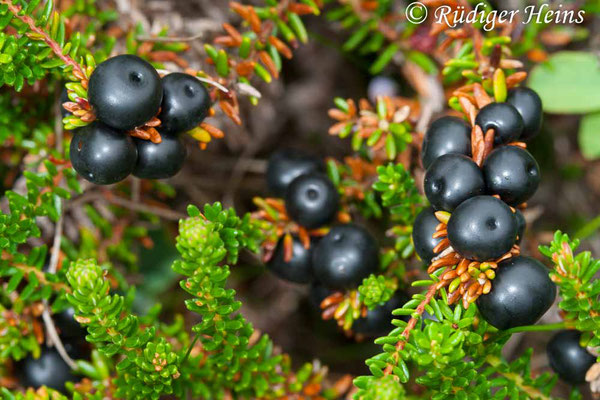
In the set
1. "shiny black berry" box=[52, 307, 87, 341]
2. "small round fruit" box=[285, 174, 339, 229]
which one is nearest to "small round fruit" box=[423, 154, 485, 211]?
"small round fruit" box=[285, 174, 339, 229]

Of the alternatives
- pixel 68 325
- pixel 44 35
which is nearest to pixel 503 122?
pixel 44 35

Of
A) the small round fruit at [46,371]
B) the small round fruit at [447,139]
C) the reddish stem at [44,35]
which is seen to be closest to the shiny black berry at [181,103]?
the reddish stem at [44,35]

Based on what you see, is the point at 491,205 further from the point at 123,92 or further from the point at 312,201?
the point at 123,92

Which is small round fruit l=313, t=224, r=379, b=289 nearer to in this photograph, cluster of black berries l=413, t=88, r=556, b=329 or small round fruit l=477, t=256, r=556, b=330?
cluster of black berries l=413, t=88, r=556, b=329

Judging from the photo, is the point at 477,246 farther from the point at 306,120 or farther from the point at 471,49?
the point at 306,120

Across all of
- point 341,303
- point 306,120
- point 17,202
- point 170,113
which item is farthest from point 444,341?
point 306,120

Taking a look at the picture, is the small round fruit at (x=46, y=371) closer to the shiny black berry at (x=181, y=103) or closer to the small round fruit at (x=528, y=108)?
the shiny black berry at (x=181, y=103)
